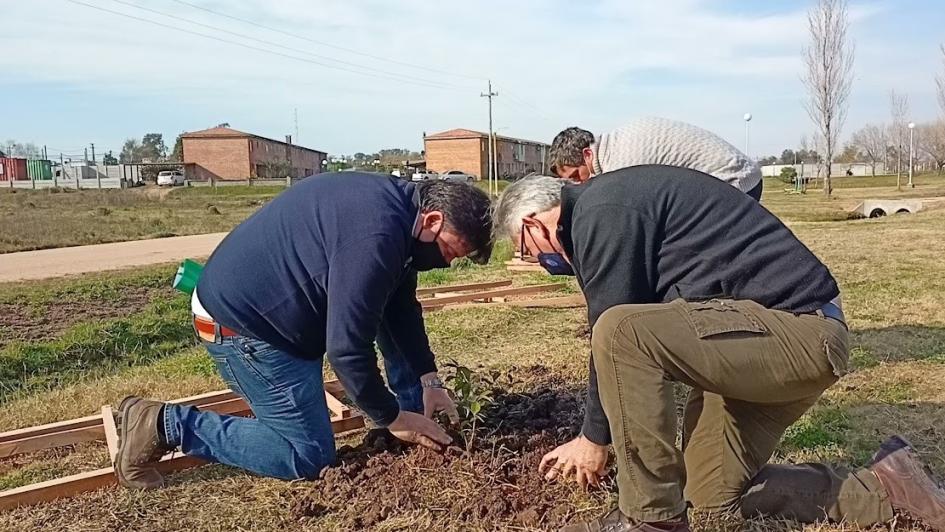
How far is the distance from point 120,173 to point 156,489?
204 feet

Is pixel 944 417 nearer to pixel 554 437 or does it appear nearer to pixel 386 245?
pixel 554 437

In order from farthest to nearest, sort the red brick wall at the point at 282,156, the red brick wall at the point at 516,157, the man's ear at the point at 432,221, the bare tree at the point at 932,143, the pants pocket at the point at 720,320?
the red brick wall at the point at 516,157
the red brick wall at the point at 282,156
the bare tree at the point at 932,143
the man's ear at the point at 432,221
the pants pocket at the point at 720,320

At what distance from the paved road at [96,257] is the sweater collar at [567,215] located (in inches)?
422

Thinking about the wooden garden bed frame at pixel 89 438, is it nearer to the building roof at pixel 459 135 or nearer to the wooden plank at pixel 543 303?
the wooden plank at pixel 543 303

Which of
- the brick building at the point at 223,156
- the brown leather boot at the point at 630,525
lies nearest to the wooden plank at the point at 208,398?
the brown leather boot at the point at 630,525

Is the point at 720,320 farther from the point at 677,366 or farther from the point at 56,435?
the point at 56,435

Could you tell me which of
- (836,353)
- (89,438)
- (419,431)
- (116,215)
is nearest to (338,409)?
(419,431)

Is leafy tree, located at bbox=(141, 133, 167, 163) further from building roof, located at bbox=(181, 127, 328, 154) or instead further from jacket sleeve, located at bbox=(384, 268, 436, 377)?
jacket sleeve, located at bbox=(384, 268, 436, 377)

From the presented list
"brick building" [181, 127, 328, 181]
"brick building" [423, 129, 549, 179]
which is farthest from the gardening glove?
"brick building" [423, 129, 549, 179]

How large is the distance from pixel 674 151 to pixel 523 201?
1816 mm

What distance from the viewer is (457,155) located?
2876 inches

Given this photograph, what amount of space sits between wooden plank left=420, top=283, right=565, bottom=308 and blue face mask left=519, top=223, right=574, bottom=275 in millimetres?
4933

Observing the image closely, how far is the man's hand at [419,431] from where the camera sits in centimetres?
332

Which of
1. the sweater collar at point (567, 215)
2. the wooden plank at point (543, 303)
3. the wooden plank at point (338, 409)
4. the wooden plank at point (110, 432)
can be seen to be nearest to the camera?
the sweater collar at point (567, 215)
